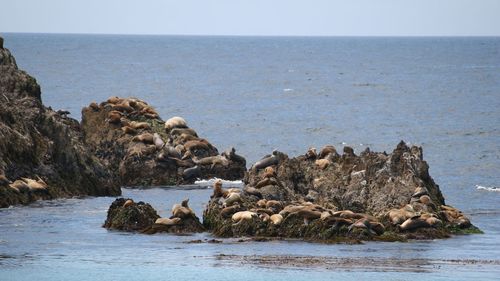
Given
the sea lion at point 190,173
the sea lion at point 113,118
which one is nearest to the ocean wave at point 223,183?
the sea lion at point 190,173

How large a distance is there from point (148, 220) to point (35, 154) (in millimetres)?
7376

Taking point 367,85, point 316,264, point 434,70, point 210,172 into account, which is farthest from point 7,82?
point 434,70

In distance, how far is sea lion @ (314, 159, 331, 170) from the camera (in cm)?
3747

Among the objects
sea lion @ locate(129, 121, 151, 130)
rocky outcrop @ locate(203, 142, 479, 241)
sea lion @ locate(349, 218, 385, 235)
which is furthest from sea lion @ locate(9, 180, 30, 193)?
sea lion @ locate(349, 218, 385, 235)

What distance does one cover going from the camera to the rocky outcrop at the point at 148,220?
33.3 meters

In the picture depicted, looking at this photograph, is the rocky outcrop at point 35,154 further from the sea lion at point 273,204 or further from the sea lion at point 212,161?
the sea lion at point 273,204

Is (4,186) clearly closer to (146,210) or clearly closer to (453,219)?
(146,210)

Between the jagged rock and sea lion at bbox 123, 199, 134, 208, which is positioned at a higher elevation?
sea lion at bbox 123, 199, 134, 208

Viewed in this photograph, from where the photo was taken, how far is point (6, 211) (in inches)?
1412

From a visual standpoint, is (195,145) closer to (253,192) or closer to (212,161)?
(212,161)

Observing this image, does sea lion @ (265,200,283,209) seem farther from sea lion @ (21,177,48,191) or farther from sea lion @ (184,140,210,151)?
sea lion @ (184,140,210,151)

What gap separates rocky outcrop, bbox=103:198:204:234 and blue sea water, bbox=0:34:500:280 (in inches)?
25.0

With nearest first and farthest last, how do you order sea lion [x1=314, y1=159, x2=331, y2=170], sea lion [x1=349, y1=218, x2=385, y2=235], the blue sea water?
1. the blue sea water
2. sea lion [x1=349, y1=218, x2=385, y2=235]
3. sea lion [x1=314, y1=159, x2=331, y2=170]

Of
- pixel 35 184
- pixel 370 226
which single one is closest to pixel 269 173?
pixel 370 226
